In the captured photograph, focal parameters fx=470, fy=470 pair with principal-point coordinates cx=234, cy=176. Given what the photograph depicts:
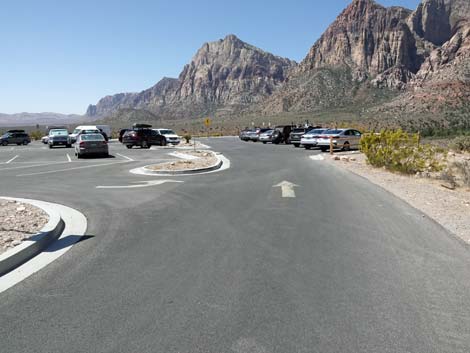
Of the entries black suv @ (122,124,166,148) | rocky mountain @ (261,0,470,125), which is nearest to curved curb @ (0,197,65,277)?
black suv @ (122,124,166,148)

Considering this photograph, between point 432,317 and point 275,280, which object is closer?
point 432,317

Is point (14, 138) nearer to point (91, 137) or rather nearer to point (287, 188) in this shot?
point (91, 137)

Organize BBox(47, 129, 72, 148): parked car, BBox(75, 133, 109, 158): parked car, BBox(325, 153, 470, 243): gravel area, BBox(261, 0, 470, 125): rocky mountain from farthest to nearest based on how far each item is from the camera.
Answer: BBox(261, 0, 470, 125): rocky mountain < BBox(47, 129, 72, 148): parked car < BBox(75, 133, 109, 158): parked car < BBox(325, 153, 470, 243): gravel area

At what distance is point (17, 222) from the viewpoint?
8.16m

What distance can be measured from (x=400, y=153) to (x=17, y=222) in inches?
550

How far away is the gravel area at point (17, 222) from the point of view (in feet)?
22.6

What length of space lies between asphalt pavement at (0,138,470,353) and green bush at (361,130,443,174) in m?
7.78

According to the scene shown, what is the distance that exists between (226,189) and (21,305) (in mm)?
8684

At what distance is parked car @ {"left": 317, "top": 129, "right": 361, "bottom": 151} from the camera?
3117cm

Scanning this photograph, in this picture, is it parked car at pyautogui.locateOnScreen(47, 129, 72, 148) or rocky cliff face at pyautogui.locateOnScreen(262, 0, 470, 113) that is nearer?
parked car at pyautogui.locateOnScreen(47, 129, 72, 148)

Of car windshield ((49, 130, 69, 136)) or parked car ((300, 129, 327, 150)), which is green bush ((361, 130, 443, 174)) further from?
car windshield ((49, 130, 69, 136))

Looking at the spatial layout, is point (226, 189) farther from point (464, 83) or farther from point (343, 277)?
point (464, 83)

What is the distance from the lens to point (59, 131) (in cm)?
4319

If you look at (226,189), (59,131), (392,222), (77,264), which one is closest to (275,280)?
(77,264)
